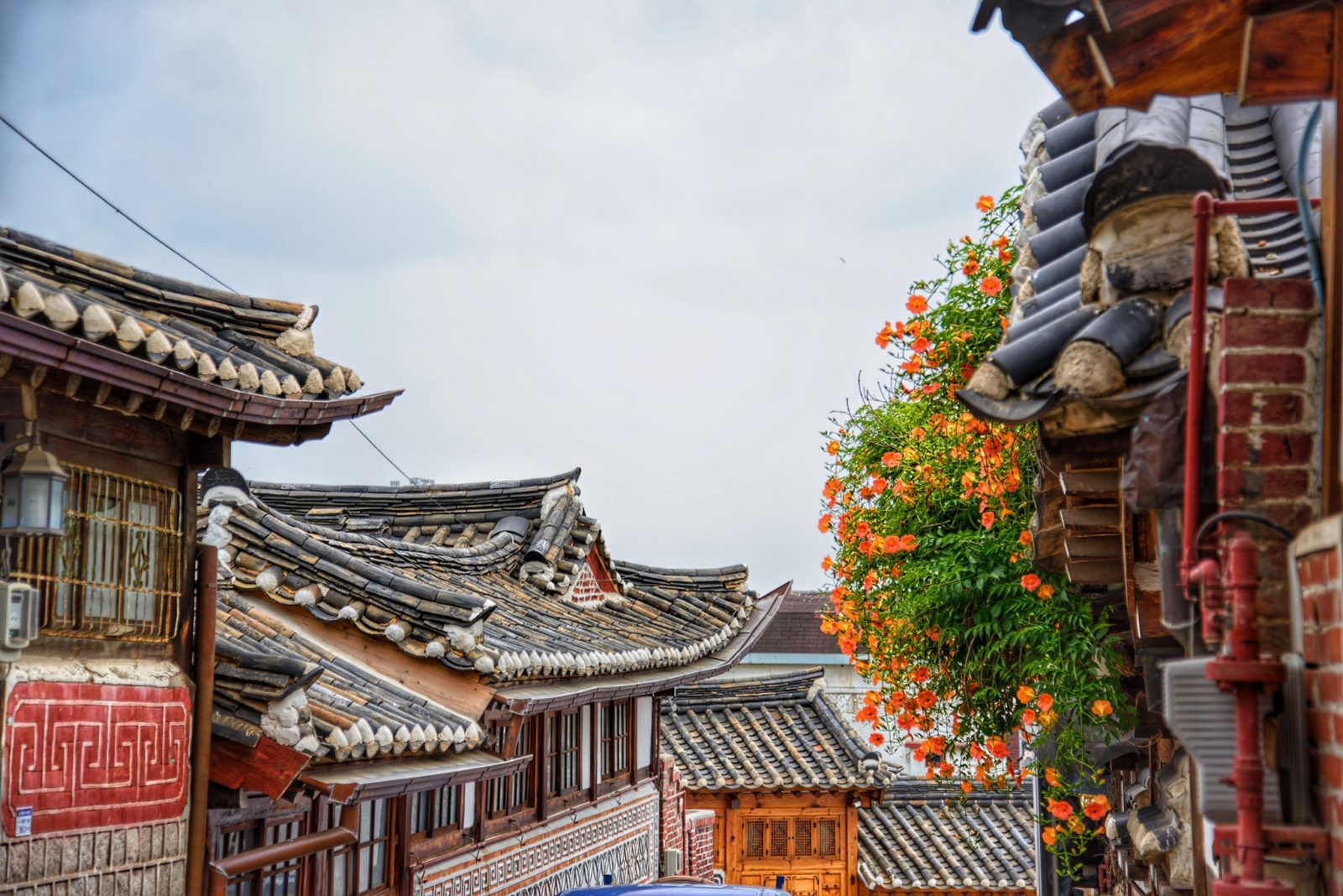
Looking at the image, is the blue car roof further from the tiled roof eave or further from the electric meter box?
the electric meter box

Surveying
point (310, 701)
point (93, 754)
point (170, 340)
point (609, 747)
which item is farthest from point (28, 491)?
point (609, 747)

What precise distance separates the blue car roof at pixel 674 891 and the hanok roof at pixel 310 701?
117 inches

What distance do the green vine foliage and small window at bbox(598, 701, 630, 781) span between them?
Answer: 742 centimetres

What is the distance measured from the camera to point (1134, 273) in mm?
4148

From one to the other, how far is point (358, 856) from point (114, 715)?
3.71m

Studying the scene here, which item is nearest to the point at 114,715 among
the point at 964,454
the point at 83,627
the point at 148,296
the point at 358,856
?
the point at 83,627

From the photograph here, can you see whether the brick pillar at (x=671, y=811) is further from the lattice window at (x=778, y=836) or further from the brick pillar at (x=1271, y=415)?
the brick pillar at (x=1271, y=415)

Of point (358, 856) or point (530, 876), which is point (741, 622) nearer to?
point (530, 876)

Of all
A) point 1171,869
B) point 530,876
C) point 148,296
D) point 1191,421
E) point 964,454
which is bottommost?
point 530,876

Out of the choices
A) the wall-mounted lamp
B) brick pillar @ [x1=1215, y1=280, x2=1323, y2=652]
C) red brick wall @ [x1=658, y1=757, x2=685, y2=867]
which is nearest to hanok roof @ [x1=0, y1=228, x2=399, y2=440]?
the wall-mounted lamp

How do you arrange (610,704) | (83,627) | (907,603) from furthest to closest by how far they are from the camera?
(610,704), (907,603), (83,627)

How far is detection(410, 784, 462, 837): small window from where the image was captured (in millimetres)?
10883

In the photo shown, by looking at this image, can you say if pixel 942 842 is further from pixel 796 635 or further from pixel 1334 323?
pixel 1334 323

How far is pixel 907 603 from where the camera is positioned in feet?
26.4
